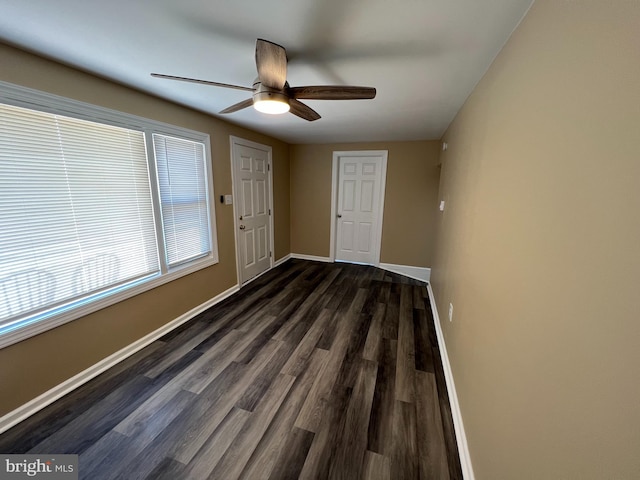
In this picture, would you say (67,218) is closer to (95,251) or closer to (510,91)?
(95,251)

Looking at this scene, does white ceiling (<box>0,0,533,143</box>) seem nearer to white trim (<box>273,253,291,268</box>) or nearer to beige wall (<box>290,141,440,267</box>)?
beige wall (<box>290,141,440,267</box>)

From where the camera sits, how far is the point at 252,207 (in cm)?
376

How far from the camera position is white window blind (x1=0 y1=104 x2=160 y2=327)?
1.50 m

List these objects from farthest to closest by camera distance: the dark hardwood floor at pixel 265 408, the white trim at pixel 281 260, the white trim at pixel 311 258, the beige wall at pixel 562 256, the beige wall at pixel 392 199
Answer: the white trim at pixel 311 258 < the white trim at pixel 281 260 < the beige wall at pixel 392 199 < the dark hardwood floor at pixel 265 408 < the beige wall at pixel 562 256

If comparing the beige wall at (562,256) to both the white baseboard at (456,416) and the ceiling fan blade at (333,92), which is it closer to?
the white baseboard at (456,416)

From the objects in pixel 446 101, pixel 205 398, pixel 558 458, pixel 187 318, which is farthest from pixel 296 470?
pixel 446 101

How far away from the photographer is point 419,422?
1.60 metres

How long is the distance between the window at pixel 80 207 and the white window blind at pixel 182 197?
1 cm

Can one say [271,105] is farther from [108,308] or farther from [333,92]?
[108,308]

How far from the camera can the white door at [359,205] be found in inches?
170

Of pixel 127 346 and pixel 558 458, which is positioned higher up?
pixel 558 458

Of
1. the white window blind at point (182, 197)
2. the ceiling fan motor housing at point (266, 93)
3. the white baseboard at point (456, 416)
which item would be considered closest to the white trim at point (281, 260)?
the white window blind at point (182, 197)

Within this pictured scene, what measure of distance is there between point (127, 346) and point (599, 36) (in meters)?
3.20

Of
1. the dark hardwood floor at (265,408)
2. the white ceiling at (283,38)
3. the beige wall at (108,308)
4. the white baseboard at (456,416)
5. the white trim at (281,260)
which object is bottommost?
the dark hardwood floor at (265,408)
